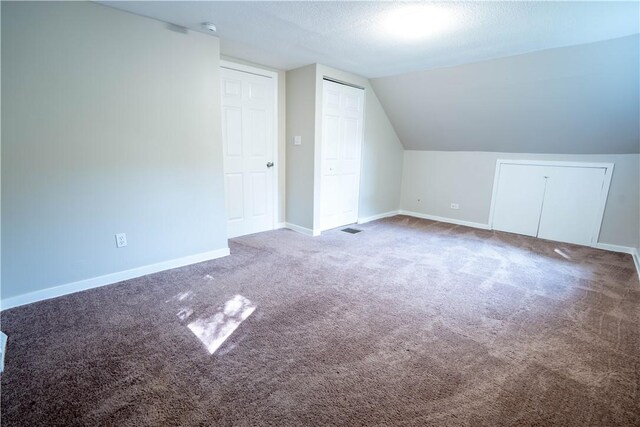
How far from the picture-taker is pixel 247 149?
3.95 metres

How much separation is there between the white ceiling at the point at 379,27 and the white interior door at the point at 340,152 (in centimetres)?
77

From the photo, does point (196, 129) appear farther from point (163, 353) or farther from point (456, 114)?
point (456, 114)

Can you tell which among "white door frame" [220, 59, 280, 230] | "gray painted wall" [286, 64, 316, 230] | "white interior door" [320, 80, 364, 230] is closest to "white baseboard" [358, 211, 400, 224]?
"white interior door" [320, 80, 364, 230]

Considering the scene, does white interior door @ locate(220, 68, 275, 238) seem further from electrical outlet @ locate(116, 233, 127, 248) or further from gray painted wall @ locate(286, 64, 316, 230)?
electrical outlet @ locate(116, 233, 127, 248)

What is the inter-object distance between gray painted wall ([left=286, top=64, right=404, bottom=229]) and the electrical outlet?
7.32 feet

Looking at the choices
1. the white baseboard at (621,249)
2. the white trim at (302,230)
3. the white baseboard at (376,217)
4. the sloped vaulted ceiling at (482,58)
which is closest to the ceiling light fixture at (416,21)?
Result: the sloped vaulted ceiling at (482,58)

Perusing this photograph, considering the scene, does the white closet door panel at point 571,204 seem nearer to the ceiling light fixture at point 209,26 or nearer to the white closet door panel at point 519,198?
A: the white closet door panel at point 519,198

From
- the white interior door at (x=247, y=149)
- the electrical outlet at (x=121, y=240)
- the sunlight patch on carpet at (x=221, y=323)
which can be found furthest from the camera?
the white interior door at (x=247, y=149)

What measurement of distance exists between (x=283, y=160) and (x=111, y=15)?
2449 mm

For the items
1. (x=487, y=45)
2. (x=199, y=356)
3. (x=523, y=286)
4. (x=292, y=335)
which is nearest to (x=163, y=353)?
(x=199, y=356)

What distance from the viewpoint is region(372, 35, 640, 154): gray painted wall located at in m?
3.01

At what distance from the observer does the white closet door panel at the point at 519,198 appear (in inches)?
168

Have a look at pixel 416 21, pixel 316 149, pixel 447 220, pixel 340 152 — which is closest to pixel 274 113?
pixel 316 149

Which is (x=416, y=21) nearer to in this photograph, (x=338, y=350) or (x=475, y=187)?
(x=338, y=350)
